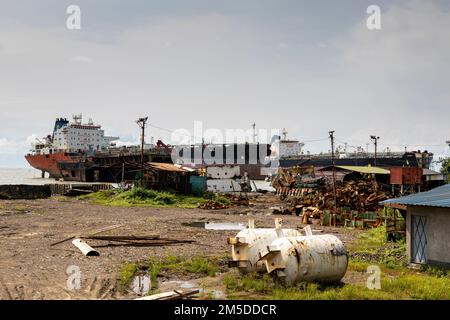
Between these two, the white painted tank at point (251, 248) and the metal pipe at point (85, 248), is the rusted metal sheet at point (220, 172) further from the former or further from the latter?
the white painted tank at point (251, 248)

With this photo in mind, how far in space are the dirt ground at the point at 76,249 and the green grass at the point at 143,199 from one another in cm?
631

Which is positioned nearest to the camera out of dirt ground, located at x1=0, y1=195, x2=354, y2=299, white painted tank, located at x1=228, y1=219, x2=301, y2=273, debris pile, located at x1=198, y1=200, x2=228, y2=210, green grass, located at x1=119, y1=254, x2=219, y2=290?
dirt ground, located at x1=0, y1=195, x2=354, y2=299

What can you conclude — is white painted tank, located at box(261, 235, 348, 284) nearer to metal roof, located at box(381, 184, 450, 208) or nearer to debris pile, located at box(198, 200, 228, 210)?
metal roof, located at box(381, 184, 450, 208)

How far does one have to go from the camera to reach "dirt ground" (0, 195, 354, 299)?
11023 mm

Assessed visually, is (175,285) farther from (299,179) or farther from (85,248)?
(299,179)

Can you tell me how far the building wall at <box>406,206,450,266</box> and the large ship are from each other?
7123cm

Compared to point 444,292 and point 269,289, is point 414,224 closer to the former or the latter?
point 444,292

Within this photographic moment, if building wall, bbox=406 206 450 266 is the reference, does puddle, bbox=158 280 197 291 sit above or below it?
below

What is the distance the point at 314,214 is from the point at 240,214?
662 cm

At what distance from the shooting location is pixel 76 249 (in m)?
16.4

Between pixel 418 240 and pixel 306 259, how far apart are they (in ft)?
20.2

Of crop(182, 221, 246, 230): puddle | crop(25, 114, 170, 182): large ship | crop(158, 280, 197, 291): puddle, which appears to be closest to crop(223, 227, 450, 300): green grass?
crop(158, 280, 197, 291): puddle

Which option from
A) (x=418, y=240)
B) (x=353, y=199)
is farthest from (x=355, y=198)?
(x=418, y=240)
